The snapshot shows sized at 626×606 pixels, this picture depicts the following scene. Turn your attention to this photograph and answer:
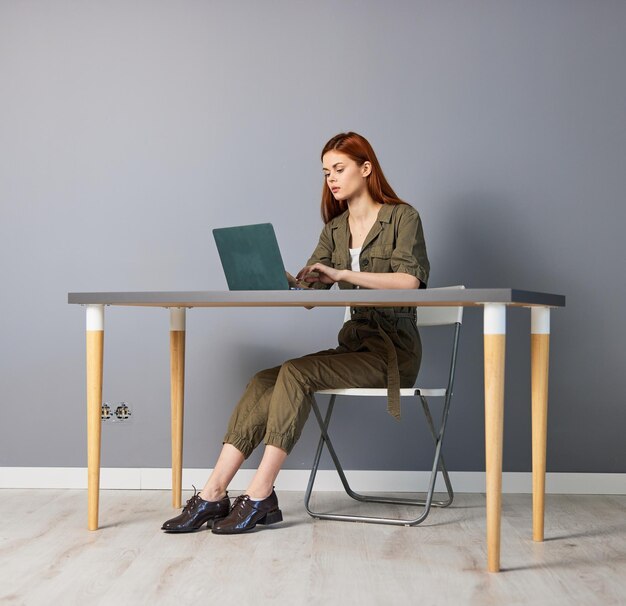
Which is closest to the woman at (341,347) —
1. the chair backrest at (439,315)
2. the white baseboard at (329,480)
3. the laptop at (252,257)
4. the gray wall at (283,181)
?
the chair backrest at (439,315)

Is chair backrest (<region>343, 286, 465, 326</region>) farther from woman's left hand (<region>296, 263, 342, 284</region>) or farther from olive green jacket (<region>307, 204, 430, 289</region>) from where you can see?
woman's left hand (<region>296, 263, 342, 284</region>)

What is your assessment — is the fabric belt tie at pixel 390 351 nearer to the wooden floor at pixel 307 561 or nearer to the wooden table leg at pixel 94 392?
the wooden floor at pixel 307 561

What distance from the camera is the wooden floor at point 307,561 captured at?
6.61 feet

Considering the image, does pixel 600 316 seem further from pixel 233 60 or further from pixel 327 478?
pixel 233 60

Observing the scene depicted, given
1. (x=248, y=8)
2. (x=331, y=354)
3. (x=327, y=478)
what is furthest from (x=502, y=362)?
(x=248, y=8)

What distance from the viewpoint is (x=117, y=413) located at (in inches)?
138

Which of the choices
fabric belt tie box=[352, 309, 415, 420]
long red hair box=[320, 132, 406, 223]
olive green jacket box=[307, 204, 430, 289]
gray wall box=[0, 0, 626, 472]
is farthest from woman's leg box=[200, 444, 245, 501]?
long red hair box=[320, 132, 406, 223]

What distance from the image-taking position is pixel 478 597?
2008 mm

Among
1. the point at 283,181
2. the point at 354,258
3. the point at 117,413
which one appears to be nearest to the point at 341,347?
the point at 354,258

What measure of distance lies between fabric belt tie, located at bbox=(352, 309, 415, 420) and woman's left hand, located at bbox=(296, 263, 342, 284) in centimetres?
27

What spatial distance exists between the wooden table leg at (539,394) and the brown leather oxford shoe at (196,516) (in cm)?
95

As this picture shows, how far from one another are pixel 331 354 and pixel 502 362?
0.77 m

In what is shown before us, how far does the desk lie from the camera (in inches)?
88.1

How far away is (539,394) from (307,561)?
2.67 feet
